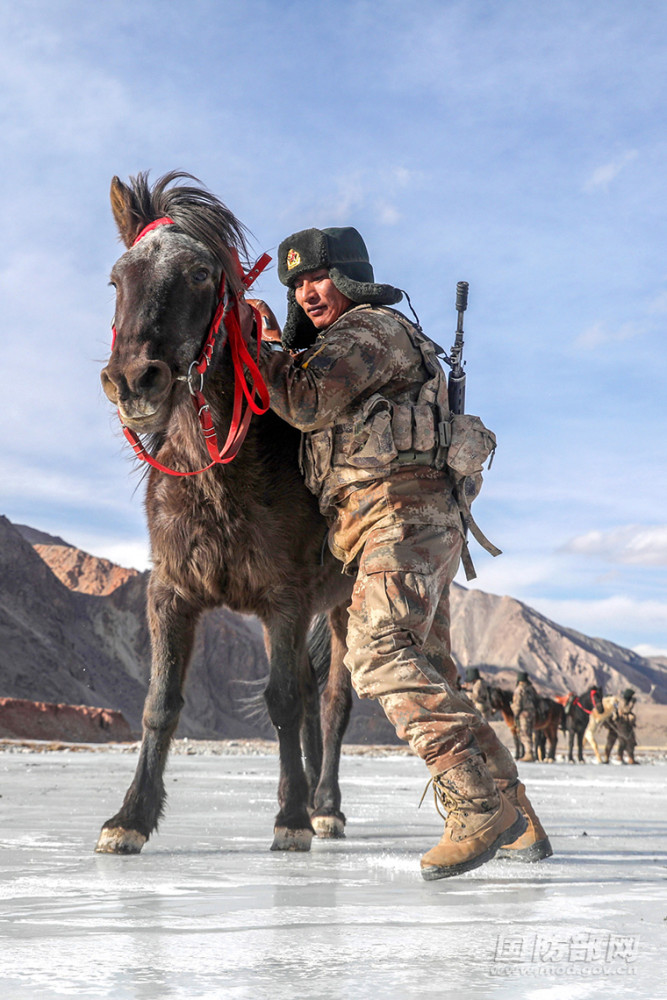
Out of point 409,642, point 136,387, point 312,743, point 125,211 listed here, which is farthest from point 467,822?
point 125,211

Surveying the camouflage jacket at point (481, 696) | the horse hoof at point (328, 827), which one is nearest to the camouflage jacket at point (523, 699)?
the camouflage jacket at point (481, 696)

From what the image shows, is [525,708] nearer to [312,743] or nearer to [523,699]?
[523,699]

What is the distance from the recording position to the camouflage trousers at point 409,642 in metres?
3.39

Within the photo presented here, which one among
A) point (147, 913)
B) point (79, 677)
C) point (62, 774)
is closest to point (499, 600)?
point (79, 677)

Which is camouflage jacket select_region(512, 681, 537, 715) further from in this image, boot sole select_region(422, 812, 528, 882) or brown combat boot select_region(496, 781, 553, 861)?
boot sole select_region(422, 812, 528, 882)

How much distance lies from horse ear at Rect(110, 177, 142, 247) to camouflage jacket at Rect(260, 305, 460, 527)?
79cm

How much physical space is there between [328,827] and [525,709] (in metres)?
20.1

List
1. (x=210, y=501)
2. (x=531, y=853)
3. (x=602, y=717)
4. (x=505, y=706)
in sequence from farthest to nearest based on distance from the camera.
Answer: (x=505, y=706)
(x=602, y=717)
(x=210, y=501)
(x=531, y=853)

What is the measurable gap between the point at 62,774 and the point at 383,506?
25.8 ft

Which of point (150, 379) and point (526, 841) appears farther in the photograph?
point (526, 841)

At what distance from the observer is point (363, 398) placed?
382 centimetres

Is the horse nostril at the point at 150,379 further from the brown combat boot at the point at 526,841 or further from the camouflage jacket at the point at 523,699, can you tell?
the camouflage jacket at the point at 523,699

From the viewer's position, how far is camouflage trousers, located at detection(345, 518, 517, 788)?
3.39 metres

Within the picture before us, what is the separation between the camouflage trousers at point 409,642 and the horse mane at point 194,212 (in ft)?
4.15
